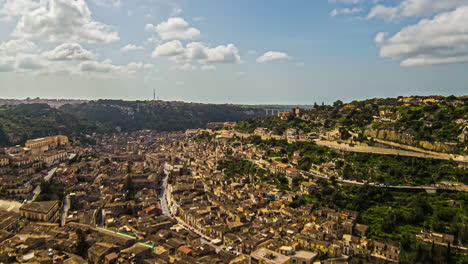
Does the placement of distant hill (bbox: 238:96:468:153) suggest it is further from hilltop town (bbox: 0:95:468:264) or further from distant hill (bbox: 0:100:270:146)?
distant hill (bbox: 0:100:270:146)

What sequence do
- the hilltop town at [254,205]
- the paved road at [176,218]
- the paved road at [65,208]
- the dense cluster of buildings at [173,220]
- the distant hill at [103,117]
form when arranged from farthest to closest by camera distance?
the distant hill at [103,117] → the paved road at [65,208] → the paved road at [176,218] → the hilltop town at [254,205] → the dense cluster of buildings at [173,220]

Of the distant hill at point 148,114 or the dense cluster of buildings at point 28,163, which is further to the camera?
the distant hill at point 148,114

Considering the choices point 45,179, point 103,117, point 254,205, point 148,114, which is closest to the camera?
point 254,205

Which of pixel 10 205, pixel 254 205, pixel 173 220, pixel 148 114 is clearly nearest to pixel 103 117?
pixel 148 114

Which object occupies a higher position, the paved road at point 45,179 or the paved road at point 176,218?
the paved road at point 45,179

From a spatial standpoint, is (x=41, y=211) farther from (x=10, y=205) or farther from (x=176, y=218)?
(x=176, y=218)

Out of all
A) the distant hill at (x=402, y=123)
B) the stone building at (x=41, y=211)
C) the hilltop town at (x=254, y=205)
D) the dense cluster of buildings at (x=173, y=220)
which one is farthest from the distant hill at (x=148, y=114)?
the stone building at (x=41, y=211)

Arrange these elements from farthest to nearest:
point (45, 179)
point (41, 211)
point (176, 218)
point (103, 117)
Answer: point (103, 117)
point (45, 179)
point (176, 218)
point (41, 211)

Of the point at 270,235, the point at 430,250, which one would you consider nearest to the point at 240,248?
the point at 270,235

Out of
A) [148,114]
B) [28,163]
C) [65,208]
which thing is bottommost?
[65,208]

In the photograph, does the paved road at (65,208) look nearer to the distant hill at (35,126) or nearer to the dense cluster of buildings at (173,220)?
the dense cluster of buildings at (173,220)

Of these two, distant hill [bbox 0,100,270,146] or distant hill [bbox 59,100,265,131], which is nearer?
distant hill [bbox 0,100,270,146]

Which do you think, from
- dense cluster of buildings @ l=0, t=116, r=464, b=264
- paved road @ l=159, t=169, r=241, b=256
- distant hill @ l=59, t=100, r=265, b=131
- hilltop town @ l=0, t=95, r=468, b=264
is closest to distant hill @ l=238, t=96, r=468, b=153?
hilltop town @ l=0, t=95, r=468, b=264
